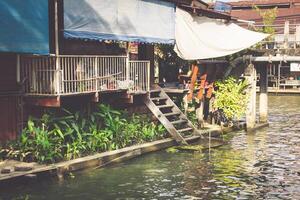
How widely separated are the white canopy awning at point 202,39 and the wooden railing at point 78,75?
2284mm

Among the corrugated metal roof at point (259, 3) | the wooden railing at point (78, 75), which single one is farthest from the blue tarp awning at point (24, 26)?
the corrugated metal roof at point (259, 3)

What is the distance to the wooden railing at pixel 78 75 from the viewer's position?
1397cm

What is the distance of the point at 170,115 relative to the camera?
18922mm

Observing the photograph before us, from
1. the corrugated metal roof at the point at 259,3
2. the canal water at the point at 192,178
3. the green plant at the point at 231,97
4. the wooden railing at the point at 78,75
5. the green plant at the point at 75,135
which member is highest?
the corrugated metal roof at the point at 259,3

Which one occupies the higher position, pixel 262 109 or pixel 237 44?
pixel 237 44

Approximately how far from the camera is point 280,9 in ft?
165

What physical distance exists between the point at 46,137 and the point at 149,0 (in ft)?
23.5

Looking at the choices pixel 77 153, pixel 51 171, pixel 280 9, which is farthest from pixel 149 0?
pixel 280 9

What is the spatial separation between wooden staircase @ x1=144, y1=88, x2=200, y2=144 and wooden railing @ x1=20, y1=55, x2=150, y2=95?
88cm

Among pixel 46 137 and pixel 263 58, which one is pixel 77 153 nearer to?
pixel 46 137

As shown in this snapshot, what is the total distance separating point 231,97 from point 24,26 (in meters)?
11.4

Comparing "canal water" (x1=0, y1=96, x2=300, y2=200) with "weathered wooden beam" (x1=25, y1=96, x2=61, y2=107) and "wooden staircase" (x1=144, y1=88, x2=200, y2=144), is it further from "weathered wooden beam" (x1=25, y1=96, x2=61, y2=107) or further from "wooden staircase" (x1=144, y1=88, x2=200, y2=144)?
"weathered wooden beam" (x1=25, y1=96, x2=61, y2=107)

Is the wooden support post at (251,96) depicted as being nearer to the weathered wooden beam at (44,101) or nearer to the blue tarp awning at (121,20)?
the blue tarp awning at (121,20)

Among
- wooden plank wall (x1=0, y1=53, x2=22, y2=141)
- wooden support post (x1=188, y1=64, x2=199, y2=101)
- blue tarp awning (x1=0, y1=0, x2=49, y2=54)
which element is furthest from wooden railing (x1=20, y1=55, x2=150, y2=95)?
wooden support post (x1=188, y1=64, x2=199, y2=101)
